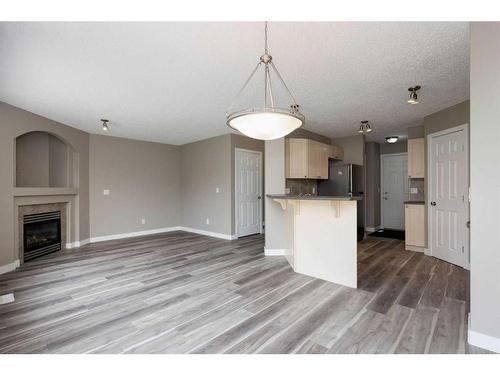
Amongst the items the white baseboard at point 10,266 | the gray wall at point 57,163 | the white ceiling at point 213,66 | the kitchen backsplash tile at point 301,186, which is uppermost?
the white ceiling at point 213,66

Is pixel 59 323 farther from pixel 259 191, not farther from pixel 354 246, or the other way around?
pixel 259 191

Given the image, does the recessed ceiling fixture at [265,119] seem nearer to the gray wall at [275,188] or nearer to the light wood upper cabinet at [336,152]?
the gray wall at [275,188]

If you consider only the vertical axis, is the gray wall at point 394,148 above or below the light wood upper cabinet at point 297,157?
above

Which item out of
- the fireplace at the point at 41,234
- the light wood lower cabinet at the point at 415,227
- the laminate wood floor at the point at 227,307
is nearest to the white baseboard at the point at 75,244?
the fireplace at the point at 41,234

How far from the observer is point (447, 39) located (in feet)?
6.70

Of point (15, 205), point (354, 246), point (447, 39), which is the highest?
point (447, 39)

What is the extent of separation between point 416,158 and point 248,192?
3.55 m

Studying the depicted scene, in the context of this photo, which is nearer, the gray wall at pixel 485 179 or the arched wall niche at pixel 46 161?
the gray wall at pixel 485 179

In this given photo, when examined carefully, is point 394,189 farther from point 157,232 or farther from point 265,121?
point 157,232

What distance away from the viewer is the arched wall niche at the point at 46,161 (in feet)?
15.2

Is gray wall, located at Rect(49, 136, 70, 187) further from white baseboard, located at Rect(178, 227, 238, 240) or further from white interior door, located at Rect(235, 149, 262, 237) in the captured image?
white interior door, located at Rect(235, 149, 262, 237)

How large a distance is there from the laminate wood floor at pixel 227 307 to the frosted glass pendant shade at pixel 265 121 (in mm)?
1642
